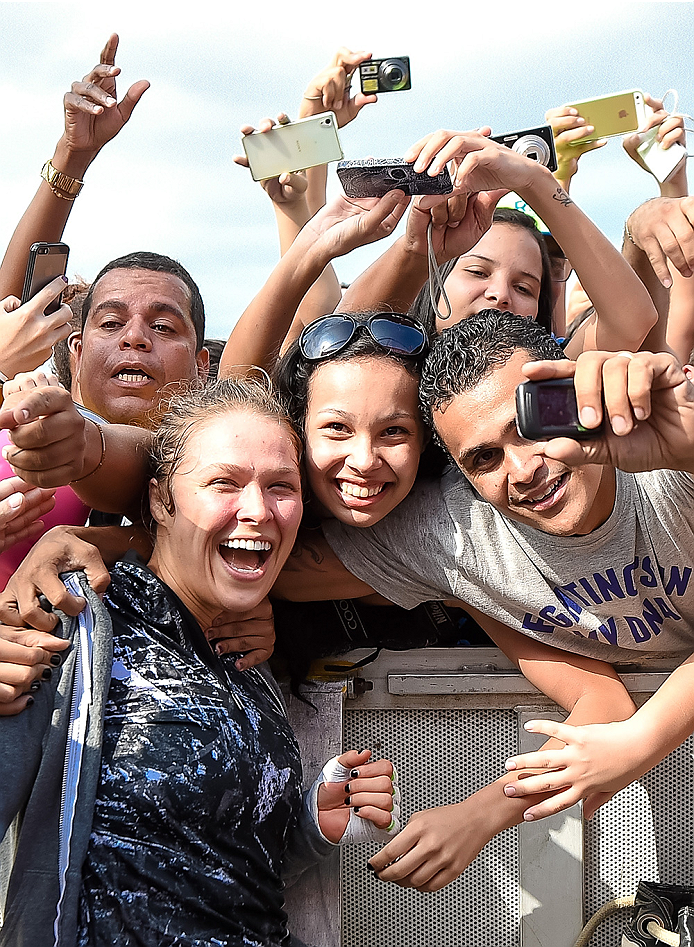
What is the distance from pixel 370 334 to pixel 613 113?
1086 mm

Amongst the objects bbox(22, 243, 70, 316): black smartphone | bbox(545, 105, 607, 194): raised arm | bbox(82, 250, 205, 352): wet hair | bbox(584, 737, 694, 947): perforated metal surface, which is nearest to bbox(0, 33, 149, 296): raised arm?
bbox(82, 250, 205, 352): wet hair

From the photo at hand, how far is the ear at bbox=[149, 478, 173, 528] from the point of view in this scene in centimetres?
213

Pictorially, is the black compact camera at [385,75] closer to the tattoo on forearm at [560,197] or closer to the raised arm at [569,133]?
the raised arm at [569,133]

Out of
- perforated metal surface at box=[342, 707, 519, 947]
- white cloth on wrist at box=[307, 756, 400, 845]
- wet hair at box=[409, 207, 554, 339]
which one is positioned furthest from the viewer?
wet hair at box=[409, 207, 554, 339]

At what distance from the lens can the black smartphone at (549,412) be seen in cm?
167

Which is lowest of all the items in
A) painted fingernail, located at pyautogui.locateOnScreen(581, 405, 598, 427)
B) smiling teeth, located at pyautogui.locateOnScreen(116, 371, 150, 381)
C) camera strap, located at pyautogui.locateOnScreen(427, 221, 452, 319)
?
painted fingernail, located at pyautogui.locateOnScreen(581, 405, 598, 427)

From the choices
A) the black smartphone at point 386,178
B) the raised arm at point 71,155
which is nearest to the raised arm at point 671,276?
the black smartphone at point 386,178

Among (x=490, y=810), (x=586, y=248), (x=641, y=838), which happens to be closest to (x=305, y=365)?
(x=586, y=248)

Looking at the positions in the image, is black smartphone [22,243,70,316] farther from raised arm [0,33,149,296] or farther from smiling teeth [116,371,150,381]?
raised arm [0,33,149,296]

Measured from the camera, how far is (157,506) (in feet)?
7.10

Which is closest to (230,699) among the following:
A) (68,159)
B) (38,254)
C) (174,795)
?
(174,795)

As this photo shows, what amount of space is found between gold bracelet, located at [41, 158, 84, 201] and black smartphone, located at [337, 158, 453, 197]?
103 cm

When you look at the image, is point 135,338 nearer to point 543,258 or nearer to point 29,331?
point 29,331

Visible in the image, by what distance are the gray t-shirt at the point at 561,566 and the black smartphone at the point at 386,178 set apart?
2.20ft
